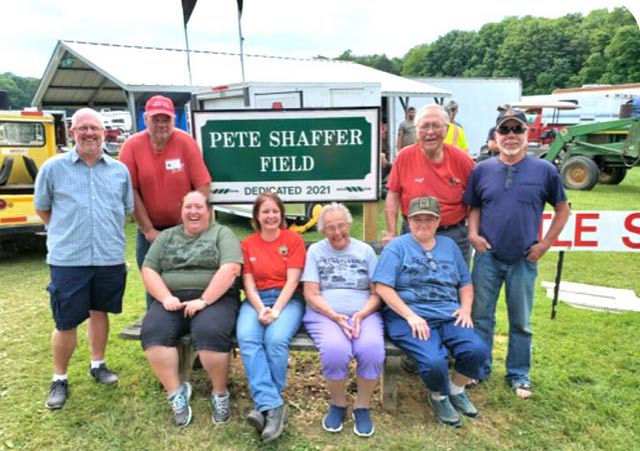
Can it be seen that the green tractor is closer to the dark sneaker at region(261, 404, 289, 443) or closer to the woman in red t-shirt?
the woman in red t-shirt

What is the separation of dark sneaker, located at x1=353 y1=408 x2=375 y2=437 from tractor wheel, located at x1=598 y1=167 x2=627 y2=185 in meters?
12.6

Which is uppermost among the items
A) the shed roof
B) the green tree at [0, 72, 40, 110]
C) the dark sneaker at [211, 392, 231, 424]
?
the green tree at [0, 72, 40, 110]

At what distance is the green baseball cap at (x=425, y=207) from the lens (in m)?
2.79

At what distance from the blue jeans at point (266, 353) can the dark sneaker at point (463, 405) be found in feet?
3.36

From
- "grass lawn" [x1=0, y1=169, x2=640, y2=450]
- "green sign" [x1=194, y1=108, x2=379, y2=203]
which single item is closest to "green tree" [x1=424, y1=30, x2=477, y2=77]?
"grass lawn" [x1=0, y1=169, x2=640, y2=450]

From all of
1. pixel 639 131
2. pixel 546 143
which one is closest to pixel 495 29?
pixel 546 143

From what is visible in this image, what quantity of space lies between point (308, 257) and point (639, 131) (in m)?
11.5

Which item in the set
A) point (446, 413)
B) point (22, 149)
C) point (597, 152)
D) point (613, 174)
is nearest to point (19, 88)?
point (22, 149)

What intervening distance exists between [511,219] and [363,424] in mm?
1428

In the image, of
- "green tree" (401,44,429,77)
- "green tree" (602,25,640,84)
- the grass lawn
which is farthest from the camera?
"green tree" (401,44,429,77)

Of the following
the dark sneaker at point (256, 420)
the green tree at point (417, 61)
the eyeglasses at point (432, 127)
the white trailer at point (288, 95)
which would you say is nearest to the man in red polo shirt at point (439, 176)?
the eyeglasses at point (432, 127)

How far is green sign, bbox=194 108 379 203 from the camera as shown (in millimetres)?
3301

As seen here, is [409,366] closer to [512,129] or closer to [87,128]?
[512,129]

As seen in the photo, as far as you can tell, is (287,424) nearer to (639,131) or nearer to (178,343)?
(178,343)
